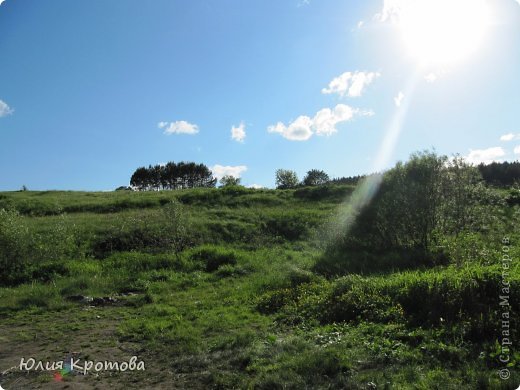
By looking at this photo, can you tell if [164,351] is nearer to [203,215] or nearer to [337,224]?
[337,224]

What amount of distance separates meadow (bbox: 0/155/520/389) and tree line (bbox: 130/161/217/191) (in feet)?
207

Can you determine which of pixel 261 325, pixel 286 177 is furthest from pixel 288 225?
pixel 286 177

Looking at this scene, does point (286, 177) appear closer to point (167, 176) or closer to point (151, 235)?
point (167, 176)

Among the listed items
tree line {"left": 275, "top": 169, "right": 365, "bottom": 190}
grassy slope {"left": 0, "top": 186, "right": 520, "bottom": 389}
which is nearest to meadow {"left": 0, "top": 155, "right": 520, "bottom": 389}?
grassy slope {"left": 0, "top": 186, "right": 520, "bottom": 389}

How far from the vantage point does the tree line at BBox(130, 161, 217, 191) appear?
3617 inches

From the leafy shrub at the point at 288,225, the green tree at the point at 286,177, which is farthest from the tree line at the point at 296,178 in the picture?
the leafy shrub at the point at 288,225

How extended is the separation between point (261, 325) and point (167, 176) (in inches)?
3329

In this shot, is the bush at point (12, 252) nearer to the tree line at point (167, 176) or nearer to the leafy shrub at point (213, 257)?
the leafy shrub at point (213, 257)

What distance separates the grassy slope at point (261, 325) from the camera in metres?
6.68

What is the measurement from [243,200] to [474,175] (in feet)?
68.2

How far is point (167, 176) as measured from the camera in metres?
91.9

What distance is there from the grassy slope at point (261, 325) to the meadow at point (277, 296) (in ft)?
0.13

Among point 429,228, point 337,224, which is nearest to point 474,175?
point 429,228

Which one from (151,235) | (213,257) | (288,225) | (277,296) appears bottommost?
(277,296)
